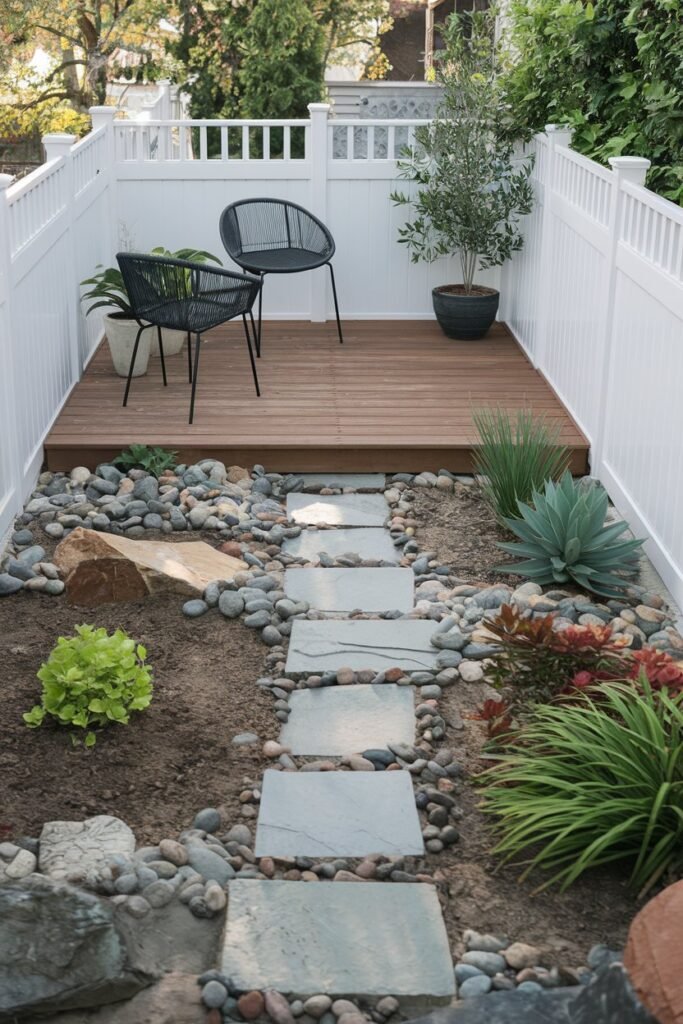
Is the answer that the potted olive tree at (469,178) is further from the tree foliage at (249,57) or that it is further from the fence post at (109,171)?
the tree foliage at (249,57)

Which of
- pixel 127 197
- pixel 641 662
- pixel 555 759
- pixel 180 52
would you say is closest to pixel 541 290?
pixel 127 197

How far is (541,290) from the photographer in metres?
6.83

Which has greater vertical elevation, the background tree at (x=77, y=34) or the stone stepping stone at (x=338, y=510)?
the background tree at (x=77, y=34)

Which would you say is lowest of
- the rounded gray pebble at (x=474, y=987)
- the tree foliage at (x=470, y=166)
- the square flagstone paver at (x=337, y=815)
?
the square flagstone paver at (x=337, y=815)

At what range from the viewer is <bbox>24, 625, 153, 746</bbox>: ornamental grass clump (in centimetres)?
332

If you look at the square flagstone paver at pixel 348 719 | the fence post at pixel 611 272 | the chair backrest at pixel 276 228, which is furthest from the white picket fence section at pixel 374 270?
the square flagstone paver at pixel 348 719

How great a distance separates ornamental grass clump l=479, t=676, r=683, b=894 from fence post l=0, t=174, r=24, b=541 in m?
2.45

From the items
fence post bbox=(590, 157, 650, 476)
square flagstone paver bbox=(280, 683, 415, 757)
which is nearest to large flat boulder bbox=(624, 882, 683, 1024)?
square flagstone paver bbox=(280, 683, 415, 757)

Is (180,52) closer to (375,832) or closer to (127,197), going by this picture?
(127,197)

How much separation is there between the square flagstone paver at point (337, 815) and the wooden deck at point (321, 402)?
2.54 metres

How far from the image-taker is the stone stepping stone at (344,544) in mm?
4750

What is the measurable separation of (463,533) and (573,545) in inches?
27.7

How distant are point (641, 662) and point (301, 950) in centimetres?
126

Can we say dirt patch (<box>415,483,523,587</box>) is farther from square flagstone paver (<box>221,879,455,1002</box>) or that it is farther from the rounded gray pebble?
the rounded gray pebble
